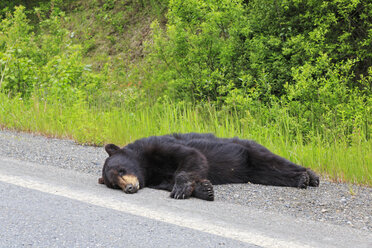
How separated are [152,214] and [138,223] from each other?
0.22m

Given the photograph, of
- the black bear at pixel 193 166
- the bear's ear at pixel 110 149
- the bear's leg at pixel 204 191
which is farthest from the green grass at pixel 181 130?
the bear's ear at pixel 110 149

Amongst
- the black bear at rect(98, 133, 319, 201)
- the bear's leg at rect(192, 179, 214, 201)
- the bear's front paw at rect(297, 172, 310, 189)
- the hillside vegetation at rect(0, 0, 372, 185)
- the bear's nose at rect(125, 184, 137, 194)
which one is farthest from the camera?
the hillside vegetation at rect(0, 0, 372, 185)

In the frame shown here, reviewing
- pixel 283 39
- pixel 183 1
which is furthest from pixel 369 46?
pixel 183 1

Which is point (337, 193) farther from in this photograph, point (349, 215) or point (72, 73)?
point (72, 73)

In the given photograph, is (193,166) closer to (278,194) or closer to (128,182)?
(128,182)

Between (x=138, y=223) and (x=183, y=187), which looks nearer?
(x=138, y=223)

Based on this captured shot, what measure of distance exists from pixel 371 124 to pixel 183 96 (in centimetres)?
431

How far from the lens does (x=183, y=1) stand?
977 cm

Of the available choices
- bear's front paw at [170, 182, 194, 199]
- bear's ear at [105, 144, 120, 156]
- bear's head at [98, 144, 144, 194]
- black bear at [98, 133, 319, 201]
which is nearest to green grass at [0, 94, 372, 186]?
black bear at [98, 133, 319, 201]

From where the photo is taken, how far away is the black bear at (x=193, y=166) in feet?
13.2

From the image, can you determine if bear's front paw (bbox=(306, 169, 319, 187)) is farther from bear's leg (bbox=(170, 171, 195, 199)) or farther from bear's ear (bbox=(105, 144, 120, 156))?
bear's ear (bbox=(105, 144, 120, 156))

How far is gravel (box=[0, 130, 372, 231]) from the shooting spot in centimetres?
337

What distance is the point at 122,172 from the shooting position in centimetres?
420

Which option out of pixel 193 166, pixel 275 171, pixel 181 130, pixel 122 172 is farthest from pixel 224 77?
pixel 122 172
